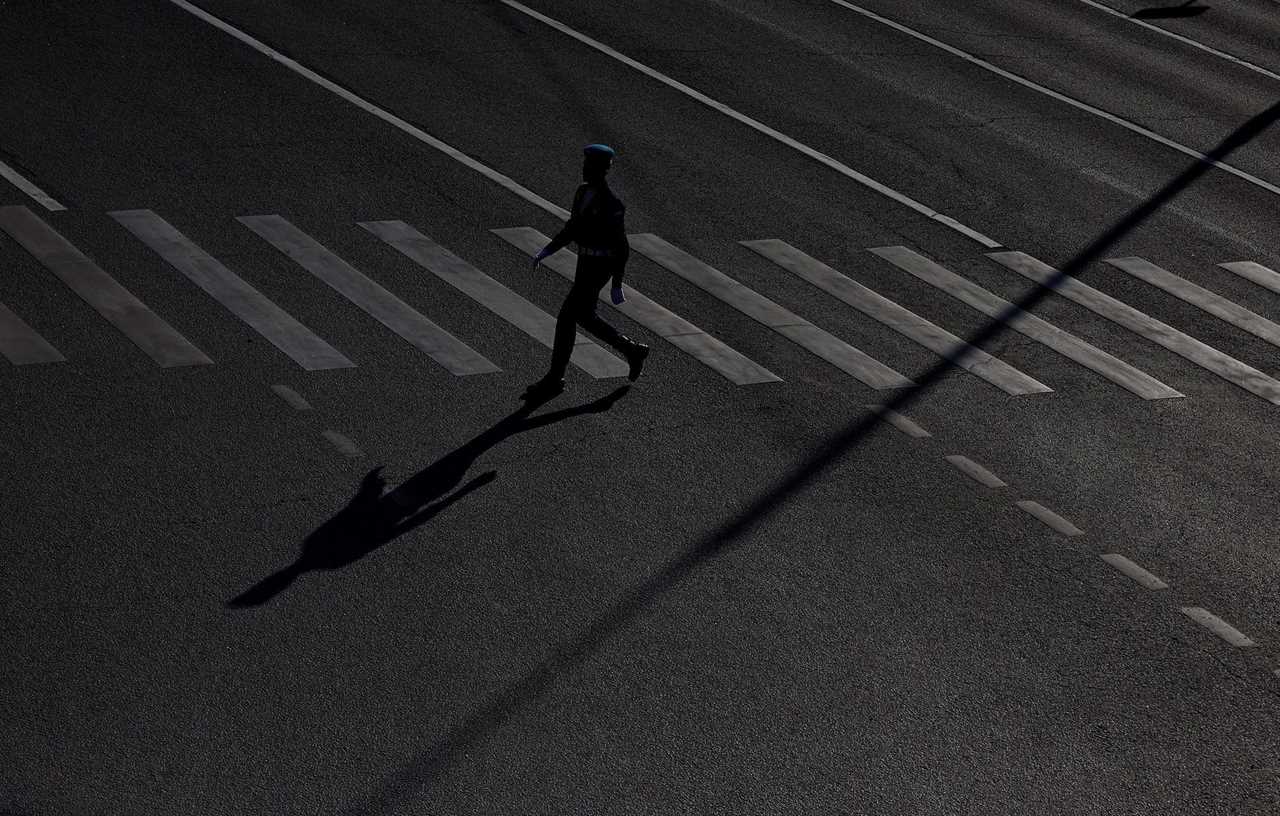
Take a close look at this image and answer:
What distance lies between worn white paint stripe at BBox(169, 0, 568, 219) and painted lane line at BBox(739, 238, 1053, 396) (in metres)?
2.21

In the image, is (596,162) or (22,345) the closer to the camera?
(22,345)

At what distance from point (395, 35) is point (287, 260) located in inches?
300

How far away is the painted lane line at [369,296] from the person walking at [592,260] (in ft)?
1.96

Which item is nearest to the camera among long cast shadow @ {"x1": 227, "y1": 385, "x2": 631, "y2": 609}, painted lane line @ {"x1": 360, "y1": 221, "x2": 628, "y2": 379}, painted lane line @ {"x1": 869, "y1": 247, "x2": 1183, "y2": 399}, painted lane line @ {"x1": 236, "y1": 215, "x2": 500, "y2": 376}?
long cast shadow @ {"x1": 227, "y1": 385, "x2": 631, "y2": 609}

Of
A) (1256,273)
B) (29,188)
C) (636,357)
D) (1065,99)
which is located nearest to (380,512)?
(636,357)

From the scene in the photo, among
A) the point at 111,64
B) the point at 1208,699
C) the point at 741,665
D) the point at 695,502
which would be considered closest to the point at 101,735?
the point at 741,665

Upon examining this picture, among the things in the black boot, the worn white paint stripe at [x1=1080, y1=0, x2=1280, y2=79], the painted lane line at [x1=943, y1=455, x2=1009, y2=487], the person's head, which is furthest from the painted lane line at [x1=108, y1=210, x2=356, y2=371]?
the worn white paint stripe at [x1=1080, y1=0, x2=1280, y2=79]

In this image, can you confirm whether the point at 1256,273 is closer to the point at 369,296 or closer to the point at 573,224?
the point at 573,224

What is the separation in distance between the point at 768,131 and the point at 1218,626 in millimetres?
10322

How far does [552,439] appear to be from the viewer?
35.1ft

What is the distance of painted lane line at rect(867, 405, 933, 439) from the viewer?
37.8 ft

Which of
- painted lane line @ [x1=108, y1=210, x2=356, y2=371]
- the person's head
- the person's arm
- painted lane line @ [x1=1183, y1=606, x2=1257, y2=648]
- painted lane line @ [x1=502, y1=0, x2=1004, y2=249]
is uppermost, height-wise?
the person's head

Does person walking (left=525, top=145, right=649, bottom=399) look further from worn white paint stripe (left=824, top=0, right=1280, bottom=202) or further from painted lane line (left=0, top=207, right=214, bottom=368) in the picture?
worn white paint stripe (left=824, top=0, right=1280, bottom=202)

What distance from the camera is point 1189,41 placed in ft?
81.5
